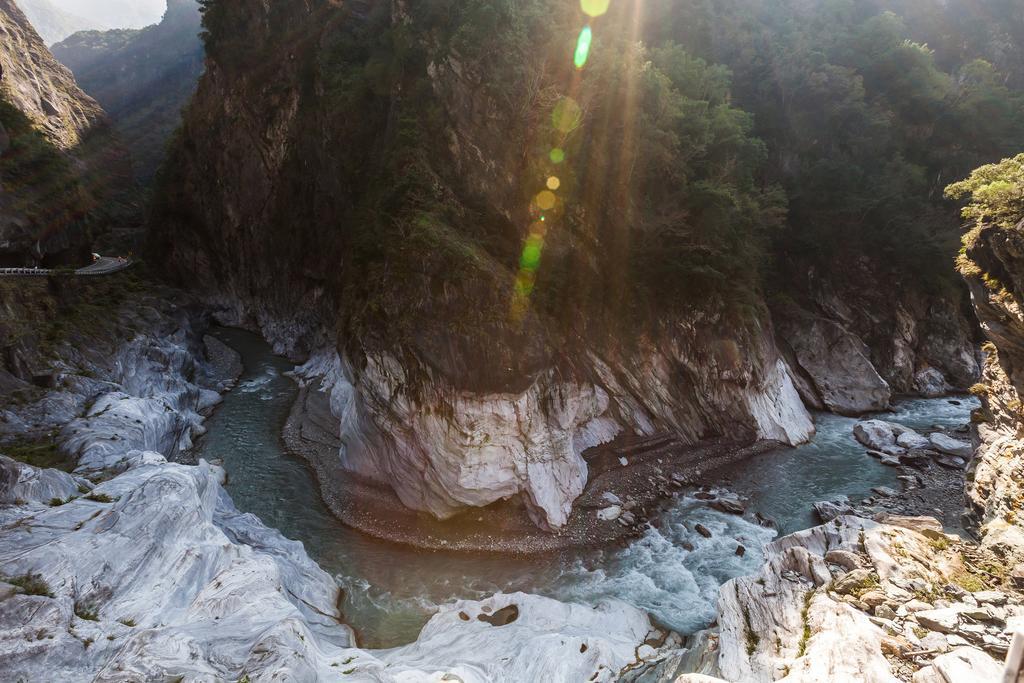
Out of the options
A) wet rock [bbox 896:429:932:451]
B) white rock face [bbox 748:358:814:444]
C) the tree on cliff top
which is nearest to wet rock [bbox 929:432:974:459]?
wet rock [bbox 896:429:932:451]

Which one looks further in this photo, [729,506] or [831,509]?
[729,506]

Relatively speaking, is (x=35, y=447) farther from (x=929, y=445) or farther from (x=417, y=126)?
(x=929, y=445)

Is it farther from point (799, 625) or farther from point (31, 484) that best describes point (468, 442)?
point (31, 484)

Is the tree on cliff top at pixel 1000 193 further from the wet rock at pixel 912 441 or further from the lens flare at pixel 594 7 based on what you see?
the lens flare at pixel 594 7

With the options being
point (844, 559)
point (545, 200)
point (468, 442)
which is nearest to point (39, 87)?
point (545, 200)

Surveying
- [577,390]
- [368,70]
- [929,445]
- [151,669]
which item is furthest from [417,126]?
[929,445]
